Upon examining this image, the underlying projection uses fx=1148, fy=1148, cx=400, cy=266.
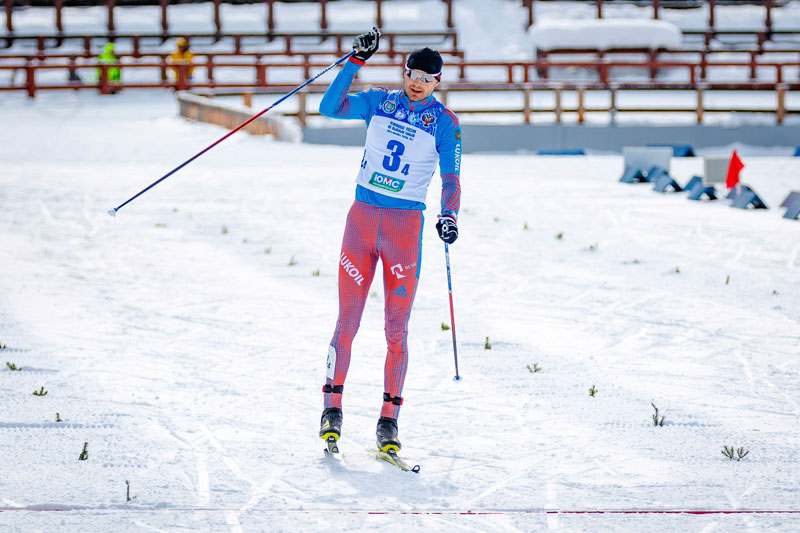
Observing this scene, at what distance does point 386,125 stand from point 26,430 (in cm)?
208

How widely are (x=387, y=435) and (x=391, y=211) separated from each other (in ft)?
3.08

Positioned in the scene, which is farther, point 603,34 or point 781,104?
Answer: point 603,34

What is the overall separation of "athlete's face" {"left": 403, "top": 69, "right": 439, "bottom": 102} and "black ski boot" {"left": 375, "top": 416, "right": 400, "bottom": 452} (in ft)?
4.48

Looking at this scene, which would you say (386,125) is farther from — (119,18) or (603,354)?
(119,18)

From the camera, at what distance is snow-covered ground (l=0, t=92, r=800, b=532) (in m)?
4.30

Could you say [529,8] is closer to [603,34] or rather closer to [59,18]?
[603,34]

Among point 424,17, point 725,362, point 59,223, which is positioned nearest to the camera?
point 725,362

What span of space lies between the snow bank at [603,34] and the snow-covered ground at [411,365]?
1754cm

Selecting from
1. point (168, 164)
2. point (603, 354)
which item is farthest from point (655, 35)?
point (603, 354)

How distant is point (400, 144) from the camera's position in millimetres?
4848

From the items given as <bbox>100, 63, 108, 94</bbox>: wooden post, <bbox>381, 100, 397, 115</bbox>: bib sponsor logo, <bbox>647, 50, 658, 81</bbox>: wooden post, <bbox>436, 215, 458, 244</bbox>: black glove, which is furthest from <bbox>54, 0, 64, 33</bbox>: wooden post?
<bbox>436, 215, 458, 244</bbox>: black glove

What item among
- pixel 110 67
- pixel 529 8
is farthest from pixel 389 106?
pixel 529 8

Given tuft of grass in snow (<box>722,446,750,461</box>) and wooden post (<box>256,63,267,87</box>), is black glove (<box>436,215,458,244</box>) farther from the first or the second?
wooden post (<box>256,63,267,87</box>)

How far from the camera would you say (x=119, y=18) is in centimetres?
3316
